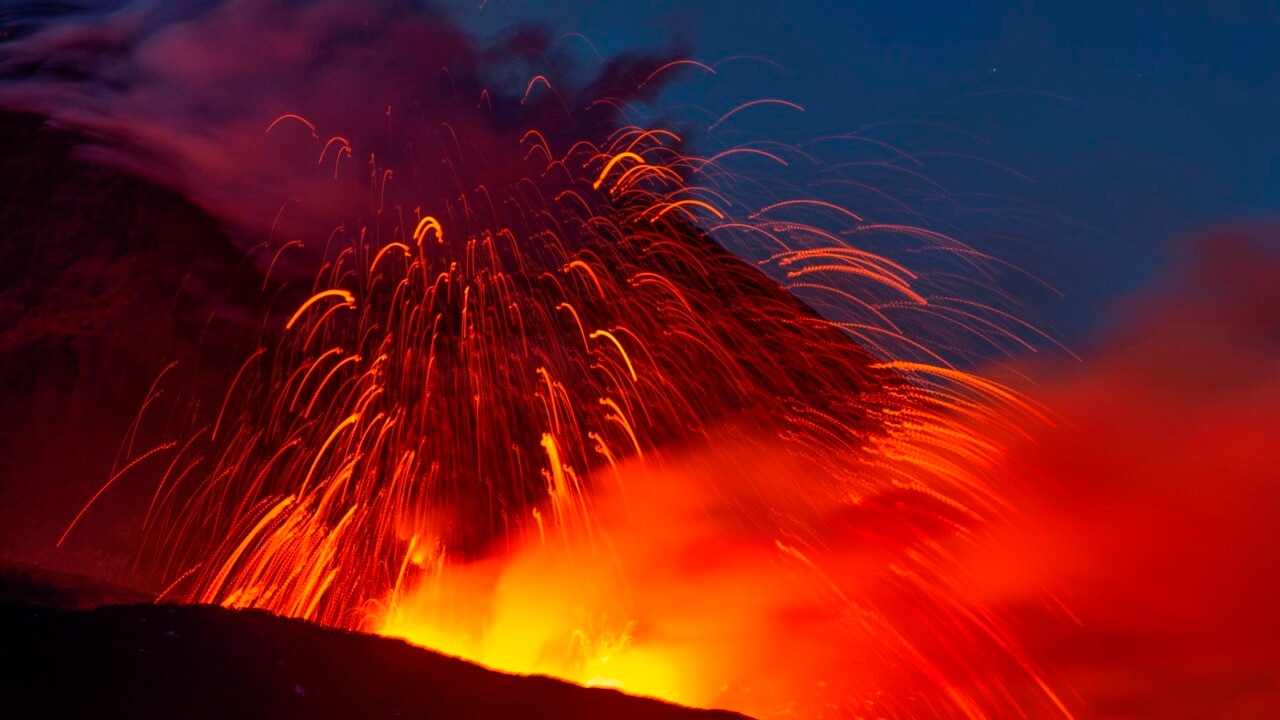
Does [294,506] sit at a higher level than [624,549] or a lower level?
lower

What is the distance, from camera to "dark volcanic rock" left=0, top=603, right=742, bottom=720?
3596mm

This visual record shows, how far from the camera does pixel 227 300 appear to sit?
11477 millimetres

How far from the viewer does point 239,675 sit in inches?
152

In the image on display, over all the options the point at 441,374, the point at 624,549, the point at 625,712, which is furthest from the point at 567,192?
the point at 625,712

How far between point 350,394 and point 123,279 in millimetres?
3032

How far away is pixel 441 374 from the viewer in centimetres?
1212

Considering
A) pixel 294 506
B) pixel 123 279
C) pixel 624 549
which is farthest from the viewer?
pixel 624 549

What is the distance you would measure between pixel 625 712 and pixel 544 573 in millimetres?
8078

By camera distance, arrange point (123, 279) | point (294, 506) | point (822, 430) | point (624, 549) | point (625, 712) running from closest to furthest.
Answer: point (625, 712), point (123, 279), point (294, 506), point (624, 549), point (822, 430)

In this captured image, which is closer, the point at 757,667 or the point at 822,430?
the point at 757,667

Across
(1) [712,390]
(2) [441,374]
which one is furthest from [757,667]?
(2) [441,374]

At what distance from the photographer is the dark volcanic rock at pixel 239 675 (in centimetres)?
360

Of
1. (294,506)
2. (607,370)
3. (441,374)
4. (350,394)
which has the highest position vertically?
(607,370)

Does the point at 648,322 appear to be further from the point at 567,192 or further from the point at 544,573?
the point at 544,573
